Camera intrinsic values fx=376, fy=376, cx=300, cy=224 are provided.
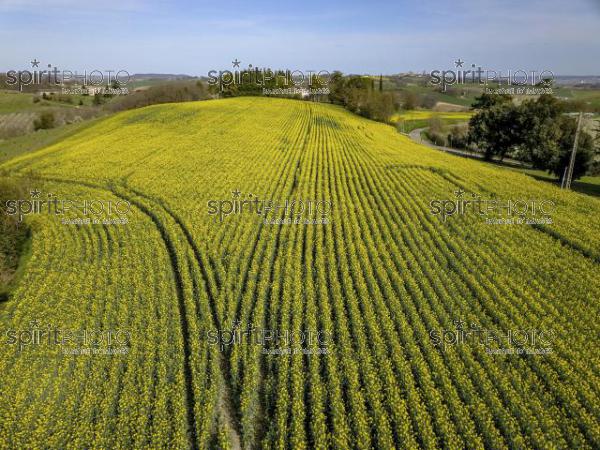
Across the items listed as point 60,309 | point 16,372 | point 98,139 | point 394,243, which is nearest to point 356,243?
point 394,243

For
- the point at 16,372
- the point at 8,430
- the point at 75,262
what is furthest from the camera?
the point at 75,262

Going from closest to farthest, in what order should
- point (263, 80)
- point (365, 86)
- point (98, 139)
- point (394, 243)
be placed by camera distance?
point (394, 243) < point (98, 139) < point (365, 86) < point (263, 80)

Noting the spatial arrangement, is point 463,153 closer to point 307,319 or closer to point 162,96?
point 307,319

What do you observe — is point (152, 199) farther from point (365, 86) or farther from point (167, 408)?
point (365, 86)

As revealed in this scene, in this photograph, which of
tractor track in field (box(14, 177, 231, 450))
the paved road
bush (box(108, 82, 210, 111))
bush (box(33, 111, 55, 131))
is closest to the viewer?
tractor track in field (box(14, 177, 231, 450))

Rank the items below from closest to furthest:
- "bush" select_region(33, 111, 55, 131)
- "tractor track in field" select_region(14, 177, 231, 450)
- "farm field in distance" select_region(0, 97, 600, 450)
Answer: "farm field in distance" select_region(0, 97, 600, 450) < "tractor track in field" select_region(14, 177, 231, 450) < "bush" select_region(33, 111, 55, 131)

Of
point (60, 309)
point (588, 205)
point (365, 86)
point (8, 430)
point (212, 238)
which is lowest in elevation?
point (8, 430)

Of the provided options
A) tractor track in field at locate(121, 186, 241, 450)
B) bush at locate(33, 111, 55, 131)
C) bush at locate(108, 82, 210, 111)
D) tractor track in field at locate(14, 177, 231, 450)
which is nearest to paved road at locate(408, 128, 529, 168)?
tractor track in field at locate(121, 186, 241, 450)

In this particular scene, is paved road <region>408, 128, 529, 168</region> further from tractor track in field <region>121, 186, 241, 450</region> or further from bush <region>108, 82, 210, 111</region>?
bush <region>108, 82, 210, 111</region>
